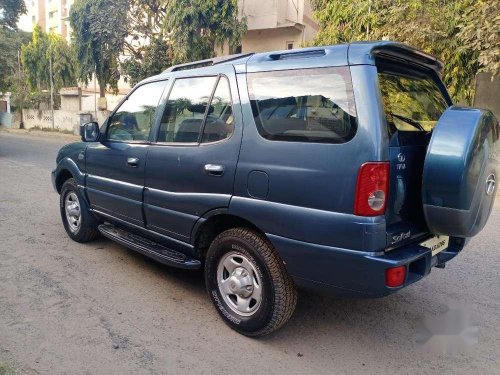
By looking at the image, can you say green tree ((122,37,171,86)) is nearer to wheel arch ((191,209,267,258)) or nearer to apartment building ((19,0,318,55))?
apartment building ((19,0,318,55))

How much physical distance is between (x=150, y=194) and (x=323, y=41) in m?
9.79

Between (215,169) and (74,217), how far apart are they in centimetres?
270

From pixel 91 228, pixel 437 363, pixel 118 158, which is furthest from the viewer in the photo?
pixel 91 228

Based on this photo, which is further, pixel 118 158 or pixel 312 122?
pixel 118 158

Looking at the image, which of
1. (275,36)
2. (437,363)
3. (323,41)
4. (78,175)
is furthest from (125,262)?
(275,36)

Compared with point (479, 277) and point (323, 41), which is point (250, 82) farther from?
point (323, 41)

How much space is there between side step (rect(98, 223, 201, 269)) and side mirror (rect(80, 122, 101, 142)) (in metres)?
0.92

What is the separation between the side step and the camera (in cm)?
339

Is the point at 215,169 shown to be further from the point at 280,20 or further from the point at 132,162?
the point at 280,20

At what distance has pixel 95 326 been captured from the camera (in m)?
3.16

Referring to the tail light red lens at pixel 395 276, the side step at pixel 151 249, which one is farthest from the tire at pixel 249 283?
the tail light red lens at pixel 395 276

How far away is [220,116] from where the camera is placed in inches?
124

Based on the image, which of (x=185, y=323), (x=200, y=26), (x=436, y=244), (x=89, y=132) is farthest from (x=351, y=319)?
(x=200, y=26)

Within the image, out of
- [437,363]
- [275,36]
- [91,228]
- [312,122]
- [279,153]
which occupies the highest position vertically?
[275,36]
